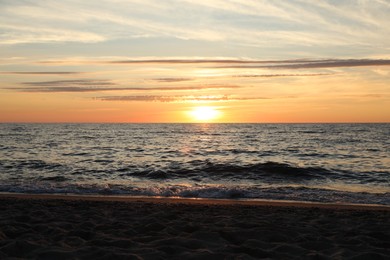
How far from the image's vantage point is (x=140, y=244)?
6.20 m

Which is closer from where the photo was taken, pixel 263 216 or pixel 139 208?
pixel 263 216

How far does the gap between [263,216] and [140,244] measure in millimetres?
3928

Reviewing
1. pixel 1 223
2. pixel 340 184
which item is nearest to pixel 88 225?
pixel 1 223

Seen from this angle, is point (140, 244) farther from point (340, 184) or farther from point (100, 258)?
point (340, 184)

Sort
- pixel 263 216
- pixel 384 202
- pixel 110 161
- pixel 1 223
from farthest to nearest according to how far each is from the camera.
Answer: pixel 110 161
pixel 384 202
pixel 263 216
pixel 1 223

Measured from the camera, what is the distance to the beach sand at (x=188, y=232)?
5738 mm

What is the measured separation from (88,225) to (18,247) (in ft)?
6.43

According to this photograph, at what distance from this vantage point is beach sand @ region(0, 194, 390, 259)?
5738 mm

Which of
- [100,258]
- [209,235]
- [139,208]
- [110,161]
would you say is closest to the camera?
[100,258]

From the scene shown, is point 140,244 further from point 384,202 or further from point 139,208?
point 384,202

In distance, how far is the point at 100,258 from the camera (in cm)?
544

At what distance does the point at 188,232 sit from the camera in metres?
7.20

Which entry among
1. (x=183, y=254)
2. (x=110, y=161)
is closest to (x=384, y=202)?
(x=183, y=254)

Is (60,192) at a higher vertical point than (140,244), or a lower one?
lower
